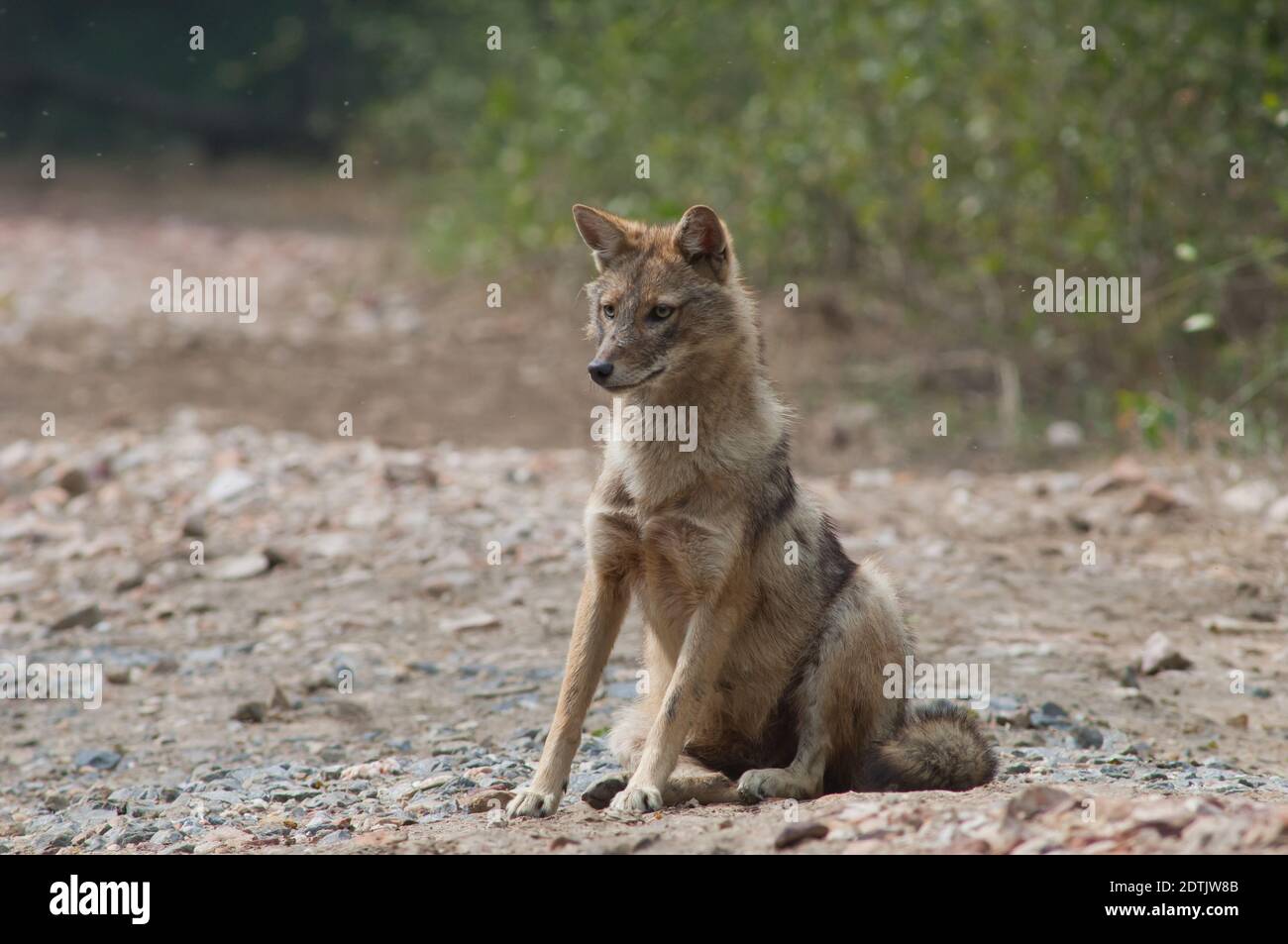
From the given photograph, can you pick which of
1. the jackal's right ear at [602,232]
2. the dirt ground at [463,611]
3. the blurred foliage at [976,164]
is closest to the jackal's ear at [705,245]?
the jackal's right ear at [602,232]

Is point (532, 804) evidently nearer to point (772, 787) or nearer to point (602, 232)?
point (772, 787)

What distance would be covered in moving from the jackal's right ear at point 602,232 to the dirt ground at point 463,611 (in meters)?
1.78

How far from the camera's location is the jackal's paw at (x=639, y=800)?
14.2ft

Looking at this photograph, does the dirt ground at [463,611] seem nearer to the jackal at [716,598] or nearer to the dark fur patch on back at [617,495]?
the jackal at [716,598]

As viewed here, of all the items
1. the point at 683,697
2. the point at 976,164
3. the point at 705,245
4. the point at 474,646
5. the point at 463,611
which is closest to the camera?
the point at 683,697

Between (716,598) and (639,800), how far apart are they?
641mm

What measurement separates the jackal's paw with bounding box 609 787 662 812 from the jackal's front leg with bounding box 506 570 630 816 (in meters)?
0.21

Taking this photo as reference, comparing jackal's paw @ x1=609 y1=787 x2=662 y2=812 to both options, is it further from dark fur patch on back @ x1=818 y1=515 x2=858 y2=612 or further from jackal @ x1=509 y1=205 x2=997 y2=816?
dark fur patch on back @ x1=818 y1=515 x2=858 y2=612

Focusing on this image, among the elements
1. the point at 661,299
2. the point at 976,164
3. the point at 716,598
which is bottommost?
the point at 716,598

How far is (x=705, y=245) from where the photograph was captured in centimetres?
482

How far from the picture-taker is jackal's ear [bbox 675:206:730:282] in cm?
479

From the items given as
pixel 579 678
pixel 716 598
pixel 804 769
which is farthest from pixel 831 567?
pixel 579 678

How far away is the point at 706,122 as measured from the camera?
1360 centimetres

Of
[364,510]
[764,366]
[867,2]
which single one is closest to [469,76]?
[867,2]
